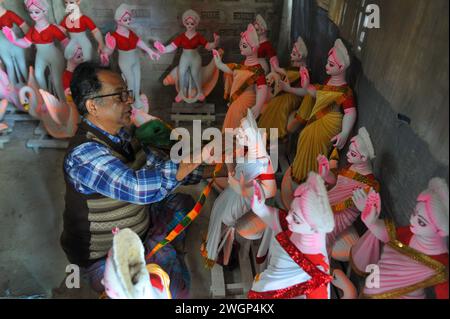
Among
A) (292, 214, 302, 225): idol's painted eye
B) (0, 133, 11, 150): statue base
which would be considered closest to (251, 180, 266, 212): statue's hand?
(292, 214, 302, 225): idol's painted eye

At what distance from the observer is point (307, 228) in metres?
1.49

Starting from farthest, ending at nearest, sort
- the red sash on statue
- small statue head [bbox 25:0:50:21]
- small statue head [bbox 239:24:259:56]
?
small statue head [bbox 25:0:50:21] < small statue head [bbox 239:24:259:56] < the red sash on statue

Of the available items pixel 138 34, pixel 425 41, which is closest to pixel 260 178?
pixel 425 41

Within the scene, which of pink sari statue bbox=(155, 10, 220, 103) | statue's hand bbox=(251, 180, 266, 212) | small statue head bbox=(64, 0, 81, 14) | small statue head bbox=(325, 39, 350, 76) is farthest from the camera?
pink sari statue bbox=(155, 10, 220, 103)

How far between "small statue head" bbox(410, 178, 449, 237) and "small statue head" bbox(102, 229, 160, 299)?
0.90 m

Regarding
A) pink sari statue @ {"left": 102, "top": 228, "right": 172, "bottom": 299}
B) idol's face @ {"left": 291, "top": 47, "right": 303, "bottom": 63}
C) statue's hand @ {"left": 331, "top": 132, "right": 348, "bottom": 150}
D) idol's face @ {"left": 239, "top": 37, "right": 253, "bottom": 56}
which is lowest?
pink sari statue @ {"left": 102, "top": 228, "right": 172, "bottom": 299}

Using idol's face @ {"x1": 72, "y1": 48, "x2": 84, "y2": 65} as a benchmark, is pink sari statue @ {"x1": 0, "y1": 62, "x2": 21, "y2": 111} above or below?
below

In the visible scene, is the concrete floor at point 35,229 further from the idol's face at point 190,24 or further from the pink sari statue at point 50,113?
the idol's face at point 190,24

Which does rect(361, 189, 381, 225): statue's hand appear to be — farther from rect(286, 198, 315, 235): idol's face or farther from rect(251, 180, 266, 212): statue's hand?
rect(251, 180, 266, 212): statue's hand

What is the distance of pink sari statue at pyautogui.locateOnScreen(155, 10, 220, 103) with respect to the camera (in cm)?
333

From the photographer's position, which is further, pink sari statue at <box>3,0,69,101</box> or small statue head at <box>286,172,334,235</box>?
pink sari statue at <box>3,0,69,101</box>

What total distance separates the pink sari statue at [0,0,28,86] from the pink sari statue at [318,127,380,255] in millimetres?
2630
